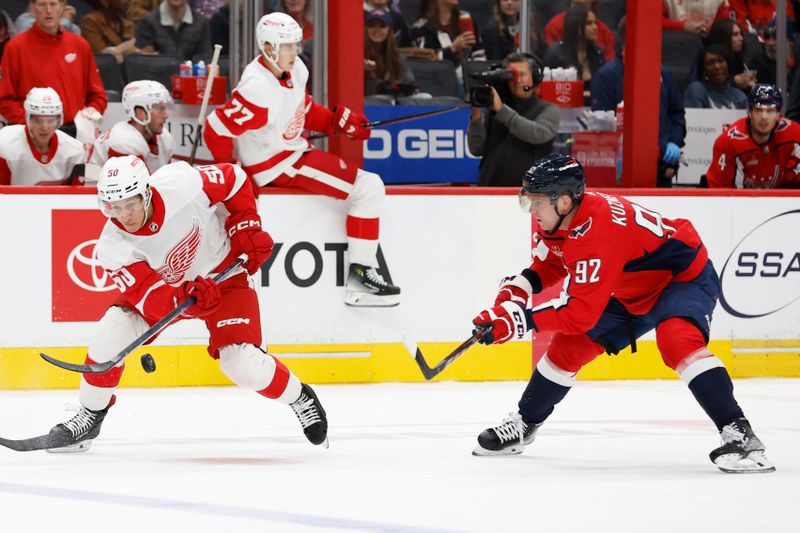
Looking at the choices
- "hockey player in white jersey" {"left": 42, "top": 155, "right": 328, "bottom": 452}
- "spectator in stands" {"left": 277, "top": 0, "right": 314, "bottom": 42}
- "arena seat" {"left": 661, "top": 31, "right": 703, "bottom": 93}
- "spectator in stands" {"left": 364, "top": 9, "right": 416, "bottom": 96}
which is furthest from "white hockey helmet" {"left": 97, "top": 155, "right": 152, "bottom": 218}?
"arena seat" {"left": 661, "top": 31, "right": 703, "bottom": 93}

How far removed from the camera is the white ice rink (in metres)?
3.64

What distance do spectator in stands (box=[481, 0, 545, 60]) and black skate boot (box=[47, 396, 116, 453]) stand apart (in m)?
4.76

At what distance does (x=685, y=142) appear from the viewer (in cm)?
886

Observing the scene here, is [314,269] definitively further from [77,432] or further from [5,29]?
[5,29]

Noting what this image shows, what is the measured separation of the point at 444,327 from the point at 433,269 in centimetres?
29

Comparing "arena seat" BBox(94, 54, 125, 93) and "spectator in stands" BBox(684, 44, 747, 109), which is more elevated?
"arena seat" BBox(94, 54, 125, 93)

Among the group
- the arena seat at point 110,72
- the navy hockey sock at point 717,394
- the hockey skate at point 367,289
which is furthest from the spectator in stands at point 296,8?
the navy hockey sock at point 717,394

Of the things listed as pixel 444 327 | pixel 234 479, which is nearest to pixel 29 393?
pixel 444 327

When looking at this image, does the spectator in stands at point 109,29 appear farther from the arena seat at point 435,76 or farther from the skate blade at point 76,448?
the skate blade at point 76,448

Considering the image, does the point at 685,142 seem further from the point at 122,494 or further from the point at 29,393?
the point at 122,494

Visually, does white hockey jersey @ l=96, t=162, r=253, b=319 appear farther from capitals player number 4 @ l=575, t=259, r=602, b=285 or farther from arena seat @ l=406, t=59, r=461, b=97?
arena seat @ l=406, t=59, r=461, b=97

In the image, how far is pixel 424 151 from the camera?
28.3 feet

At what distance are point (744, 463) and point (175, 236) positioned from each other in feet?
6.62

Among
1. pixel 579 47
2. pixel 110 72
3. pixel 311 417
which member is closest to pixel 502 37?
pixel 579 47
